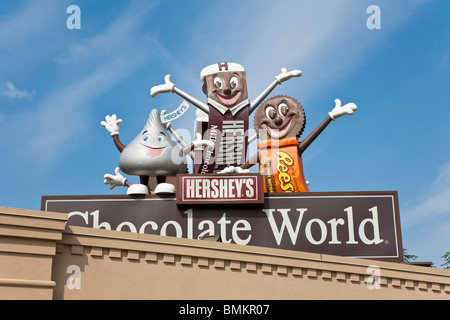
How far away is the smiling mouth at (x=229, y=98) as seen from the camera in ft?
51.0

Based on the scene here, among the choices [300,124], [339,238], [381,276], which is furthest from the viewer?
[300,124]

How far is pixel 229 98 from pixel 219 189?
10.7 ft

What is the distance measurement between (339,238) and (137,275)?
577cm

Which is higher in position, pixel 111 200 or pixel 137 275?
pixel 111 200

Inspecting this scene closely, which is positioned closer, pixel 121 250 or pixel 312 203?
pixel 121 250

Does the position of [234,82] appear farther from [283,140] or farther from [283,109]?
[283,140]

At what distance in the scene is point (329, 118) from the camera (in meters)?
15.2

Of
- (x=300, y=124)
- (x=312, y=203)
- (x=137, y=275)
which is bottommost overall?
(x=137, y=275)

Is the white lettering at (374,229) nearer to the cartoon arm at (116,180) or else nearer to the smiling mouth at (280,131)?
the smiling mouth at (280,131)

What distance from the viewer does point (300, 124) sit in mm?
15273

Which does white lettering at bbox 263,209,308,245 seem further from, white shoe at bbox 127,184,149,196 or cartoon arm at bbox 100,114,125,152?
cartoon arm at bbox 100,114,125,152
